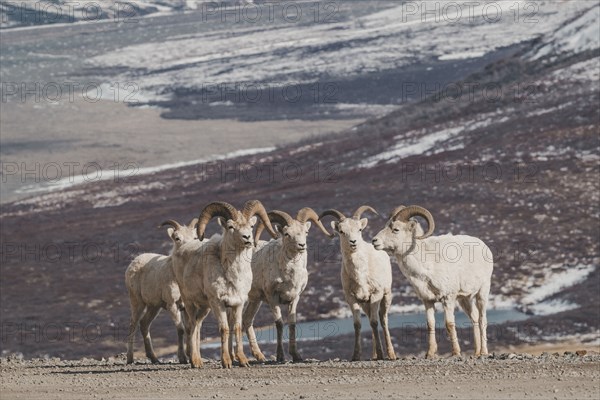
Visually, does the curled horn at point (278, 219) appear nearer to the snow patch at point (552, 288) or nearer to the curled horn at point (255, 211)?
the curled horn at point (255, 211)

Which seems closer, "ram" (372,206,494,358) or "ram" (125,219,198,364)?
"ram" (372,206,494,358)

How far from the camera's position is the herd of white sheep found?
24047 millimetres

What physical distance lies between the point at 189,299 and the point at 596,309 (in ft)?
87.5

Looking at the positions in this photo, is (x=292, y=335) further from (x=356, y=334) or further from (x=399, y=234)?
(x=399, y=234)

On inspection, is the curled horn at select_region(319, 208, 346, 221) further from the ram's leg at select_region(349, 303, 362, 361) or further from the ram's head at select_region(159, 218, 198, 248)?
the ram's head at select_region(159, 218, 198, 248)

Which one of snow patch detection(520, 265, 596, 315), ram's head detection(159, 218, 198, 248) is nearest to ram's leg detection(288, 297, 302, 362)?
ram's head detection(159, 218, 198, 248)

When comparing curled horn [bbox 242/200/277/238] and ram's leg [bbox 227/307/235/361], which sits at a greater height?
curled horn [bbox 242/200/277/238]

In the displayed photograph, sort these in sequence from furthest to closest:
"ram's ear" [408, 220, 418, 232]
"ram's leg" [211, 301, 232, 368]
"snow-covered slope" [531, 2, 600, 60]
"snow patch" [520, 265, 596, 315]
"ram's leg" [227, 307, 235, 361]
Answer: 1. "snow-covered slope" [531, 2, 600, 60]
2. "snow patch" [520, 265, 596, 315]
3. "ram's ear" [408, 220, 418, 232]
4. "ram's leg" [227, 307, 235, 361]
5. "ram's leg" [211, 301, 232, 368]

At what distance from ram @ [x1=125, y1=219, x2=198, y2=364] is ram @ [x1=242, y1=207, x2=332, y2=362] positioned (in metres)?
1.43

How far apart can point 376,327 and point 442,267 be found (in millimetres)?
1615

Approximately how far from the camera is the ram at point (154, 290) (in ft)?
85.6

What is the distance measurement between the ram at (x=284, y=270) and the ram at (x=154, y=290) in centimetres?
143

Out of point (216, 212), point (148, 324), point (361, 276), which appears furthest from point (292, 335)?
point (148, 324)

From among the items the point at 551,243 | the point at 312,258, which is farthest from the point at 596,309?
the point at 312,258
